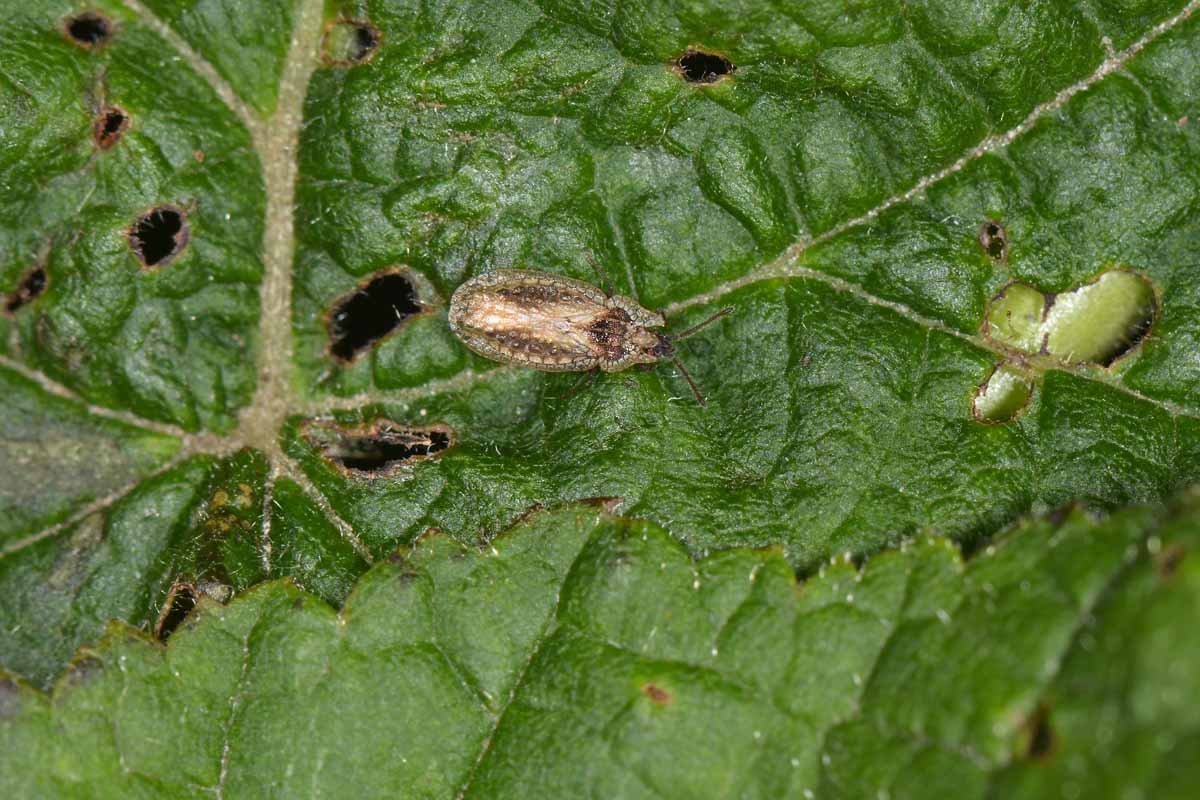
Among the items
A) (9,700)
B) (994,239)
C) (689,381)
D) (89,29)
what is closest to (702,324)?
(689,381)

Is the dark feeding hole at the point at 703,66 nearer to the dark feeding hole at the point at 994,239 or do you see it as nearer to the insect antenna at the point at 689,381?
the insect antenna at the point at 689,381

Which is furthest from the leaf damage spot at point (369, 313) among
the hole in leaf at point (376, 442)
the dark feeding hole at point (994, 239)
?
the dark feeding hole at point (994, 239)

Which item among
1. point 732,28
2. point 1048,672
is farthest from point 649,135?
point 1048,672

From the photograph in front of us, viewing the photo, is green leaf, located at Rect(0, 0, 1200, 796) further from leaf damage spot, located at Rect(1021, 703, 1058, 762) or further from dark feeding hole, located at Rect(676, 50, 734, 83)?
leaf damage spot, located at Rect(1021, 703, 1058, 762)

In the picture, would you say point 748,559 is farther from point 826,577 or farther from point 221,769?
point 221,769

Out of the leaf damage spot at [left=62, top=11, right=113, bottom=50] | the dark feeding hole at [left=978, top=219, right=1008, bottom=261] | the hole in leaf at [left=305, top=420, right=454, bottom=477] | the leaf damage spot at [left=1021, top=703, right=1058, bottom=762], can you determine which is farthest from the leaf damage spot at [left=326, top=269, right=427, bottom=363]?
the leaf damage spot at [left=1021, top=703, right=1058, bottom=762]

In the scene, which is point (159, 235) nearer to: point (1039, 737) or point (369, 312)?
point (369, 312)
